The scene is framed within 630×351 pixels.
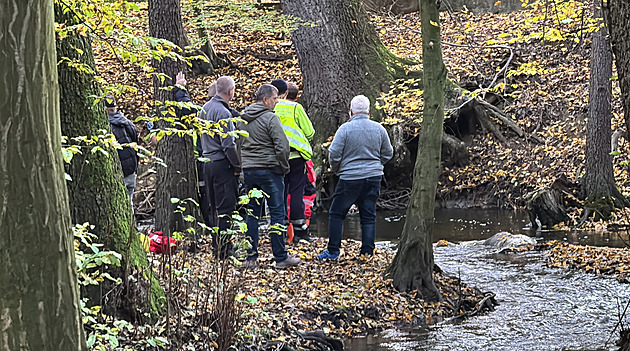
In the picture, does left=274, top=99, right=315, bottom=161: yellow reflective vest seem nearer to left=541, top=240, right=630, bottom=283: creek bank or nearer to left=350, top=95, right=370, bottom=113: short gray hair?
left=350, top=95, right=370, bottom=113: short gray hair

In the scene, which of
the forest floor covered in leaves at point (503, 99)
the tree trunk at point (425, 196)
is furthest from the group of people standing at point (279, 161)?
the forest floor covered in leaves at point (503, 99)

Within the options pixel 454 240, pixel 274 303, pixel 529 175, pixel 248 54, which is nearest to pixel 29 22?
pixel 274 303

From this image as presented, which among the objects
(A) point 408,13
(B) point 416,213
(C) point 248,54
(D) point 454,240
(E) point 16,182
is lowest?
(D) point 454,240

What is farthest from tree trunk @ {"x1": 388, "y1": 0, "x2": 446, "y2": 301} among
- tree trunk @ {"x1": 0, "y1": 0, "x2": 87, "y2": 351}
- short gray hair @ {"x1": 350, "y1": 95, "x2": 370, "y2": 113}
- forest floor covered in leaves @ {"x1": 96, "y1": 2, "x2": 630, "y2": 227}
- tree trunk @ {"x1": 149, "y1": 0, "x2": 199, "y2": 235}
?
forest floor covered in leaves @ {"x1": 96, "y1": 2, "x2": 630, "y2": 227}

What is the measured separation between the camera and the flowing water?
20.1 ft

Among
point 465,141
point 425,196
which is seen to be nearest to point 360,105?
point 425,196

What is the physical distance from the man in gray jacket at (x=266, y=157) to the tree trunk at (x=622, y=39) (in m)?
4.17

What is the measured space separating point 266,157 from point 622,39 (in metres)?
4.40

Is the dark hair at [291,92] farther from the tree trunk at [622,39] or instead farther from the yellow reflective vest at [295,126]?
the tree trunk at [622,39]

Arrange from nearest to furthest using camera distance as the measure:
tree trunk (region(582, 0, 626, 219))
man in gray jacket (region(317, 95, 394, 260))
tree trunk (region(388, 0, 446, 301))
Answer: tree trunk (region(388, 0, 446, 301)), man in gray jacket (region(317, 95, 394, 260)), tree trunk (region(582, 0, 626, 219))

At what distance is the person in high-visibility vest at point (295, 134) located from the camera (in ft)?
28.8

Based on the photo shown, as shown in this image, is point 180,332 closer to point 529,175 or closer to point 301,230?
point 301,230

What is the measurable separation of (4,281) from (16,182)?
1.13 ft

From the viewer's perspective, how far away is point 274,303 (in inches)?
255
